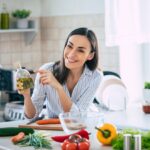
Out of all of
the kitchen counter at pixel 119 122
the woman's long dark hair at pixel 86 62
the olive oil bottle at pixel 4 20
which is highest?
the olive oil bottle at pixel 4 20

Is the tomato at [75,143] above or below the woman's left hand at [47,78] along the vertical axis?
below

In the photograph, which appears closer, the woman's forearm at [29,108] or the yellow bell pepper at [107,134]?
the yellow bell pepper at [107,134]

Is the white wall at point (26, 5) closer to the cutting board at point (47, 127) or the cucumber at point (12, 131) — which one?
the cutting board at point (47, 127)

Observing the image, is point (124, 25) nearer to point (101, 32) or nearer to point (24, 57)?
point (101, 32)

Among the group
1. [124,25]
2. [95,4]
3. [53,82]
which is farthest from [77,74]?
[95,4]

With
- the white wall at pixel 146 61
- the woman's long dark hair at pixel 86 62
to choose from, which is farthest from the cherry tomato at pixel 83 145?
the white wall at pixel 146 61

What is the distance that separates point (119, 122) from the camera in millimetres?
2945

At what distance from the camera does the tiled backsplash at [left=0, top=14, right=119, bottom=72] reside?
4.54 meters

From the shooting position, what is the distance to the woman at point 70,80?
311cm

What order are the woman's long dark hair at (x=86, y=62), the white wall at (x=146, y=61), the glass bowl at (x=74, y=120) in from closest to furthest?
the glass bowl at (x=74, y=120) → the woman's long dark hair at (x=86, y=62) → the white wall at (x=146, y=61)

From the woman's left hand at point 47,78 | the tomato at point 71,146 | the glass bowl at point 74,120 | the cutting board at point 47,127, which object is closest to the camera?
the tomato at point 71,146

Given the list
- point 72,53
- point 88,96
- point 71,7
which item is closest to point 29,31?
point 71,7

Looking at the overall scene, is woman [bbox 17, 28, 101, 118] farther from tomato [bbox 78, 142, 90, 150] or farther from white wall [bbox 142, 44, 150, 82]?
white wall [bbox 142, 44, 150, 82]

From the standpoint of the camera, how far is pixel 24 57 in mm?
4910
